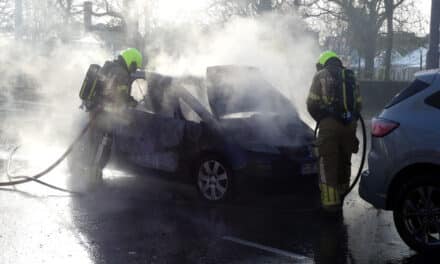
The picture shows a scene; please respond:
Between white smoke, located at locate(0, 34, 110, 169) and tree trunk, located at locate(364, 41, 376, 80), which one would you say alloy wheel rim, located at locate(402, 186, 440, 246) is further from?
tree trunk, located at locate(364, 41, 376, 80)

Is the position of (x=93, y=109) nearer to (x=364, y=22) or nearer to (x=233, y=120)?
(x=233, y=120)

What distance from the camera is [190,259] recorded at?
568 cm

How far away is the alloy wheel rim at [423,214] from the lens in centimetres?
565

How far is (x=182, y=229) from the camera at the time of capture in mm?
6723

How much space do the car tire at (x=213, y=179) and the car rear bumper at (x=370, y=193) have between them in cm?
177

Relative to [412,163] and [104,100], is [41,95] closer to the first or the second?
[104,100]

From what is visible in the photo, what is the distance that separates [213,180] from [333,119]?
163 cm

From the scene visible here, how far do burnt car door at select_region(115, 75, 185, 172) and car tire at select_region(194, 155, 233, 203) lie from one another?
0.42m

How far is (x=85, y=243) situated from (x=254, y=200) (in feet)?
8.17

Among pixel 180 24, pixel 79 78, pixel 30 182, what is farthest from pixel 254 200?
pixel 180 24

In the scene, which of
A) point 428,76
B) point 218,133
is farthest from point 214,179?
point 428,76

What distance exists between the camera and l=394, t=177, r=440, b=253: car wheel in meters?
5.65

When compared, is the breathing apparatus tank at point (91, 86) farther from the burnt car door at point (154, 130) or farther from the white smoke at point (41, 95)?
the white smoke at point (41, 95)

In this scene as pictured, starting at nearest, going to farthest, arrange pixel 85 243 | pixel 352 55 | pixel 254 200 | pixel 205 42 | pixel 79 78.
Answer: pixel 85 243 → pixel 254 200 → pixel 205 42 → pixel 79 78 → pixel 352 55
